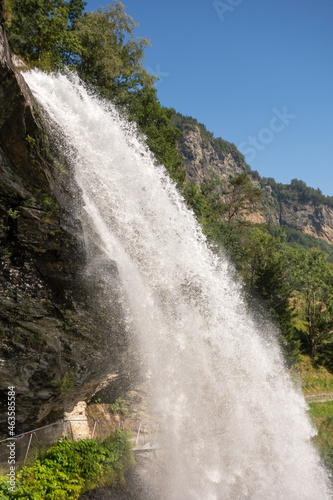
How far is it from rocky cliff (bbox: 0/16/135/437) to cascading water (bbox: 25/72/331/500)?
1.56m

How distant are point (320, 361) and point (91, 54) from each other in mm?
37178

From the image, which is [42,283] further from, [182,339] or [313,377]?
[313,377]

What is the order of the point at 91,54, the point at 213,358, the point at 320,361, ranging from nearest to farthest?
the point at 213,358 < the point at 91,54 < the point at 320,361

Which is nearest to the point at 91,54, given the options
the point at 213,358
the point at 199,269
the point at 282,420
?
the point at 199,269

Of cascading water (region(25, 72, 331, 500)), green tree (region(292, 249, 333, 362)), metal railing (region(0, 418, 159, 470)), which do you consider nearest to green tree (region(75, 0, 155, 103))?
cascading water (region(25, 72, 331, 500))

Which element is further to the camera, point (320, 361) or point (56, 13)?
point (320, 361)

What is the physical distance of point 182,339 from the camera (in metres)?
13.9

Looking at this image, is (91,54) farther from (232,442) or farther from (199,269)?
(232,442)

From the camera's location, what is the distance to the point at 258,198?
3694 centimetres

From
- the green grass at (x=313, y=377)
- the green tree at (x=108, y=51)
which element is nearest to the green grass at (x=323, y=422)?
the green grass at (x=313, y=377)

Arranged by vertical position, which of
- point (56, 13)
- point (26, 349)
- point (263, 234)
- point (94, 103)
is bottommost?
point (26, 349)

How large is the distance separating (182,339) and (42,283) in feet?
23.8

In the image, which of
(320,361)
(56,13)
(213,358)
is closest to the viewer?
(213,358)

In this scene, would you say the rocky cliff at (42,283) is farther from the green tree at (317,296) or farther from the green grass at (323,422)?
the green tree at (317,296)
